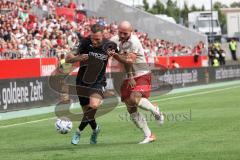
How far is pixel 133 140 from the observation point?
14.3 metres

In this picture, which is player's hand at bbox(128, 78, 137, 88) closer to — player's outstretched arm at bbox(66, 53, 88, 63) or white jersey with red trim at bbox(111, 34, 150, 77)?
white jersey with red trim at bbox(111, 34, 150, 77)

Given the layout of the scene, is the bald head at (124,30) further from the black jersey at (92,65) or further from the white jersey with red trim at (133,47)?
the black jersey at (92,65)

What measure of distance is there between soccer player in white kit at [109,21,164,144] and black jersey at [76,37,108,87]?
37 centimetres

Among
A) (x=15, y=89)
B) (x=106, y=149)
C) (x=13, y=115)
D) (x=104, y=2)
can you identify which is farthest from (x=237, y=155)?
(x=104, y=2)

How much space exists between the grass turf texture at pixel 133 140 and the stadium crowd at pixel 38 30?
976 cm

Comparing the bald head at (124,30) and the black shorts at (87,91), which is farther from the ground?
the bald head at (124,30)

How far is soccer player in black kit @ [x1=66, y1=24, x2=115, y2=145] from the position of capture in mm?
13383

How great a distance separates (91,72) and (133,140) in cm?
166

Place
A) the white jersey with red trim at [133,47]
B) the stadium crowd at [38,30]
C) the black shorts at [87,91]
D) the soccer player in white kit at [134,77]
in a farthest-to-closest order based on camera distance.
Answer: the stadium crowd at [38,30] < the black shorts at [87,91] < the white jersey with red trim at [133,47] < the soccer player in white kit at [134,77]

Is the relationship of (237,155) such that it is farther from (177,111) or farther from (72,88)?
(72,88)

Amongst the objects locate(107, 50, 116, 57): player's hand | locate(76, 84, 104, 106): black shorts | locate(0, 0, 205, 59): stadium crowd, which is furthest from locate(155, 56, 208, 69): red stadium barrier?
locate(107, 50, 116, 57): player's hand

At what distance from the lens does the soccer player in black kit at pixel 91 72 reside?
1338 cm

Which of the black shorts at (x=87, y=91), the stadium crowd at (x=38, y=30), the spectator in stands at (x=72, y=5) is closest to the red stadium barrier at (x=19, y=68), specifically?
the stadium crowd at (x=38, y=30)

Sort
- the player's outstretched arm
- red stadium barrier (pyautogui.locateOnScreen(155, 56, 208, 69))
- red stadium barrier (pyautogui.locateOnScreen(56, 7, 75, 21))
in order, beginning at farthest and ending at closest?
red stadium barrier (pyautogui.locateOnScreen(155, 56, 208, 69)), red stadium barrier (pyautogui.locateOnScreen(56, 7, 75, 21)), the player's outstretched arm
